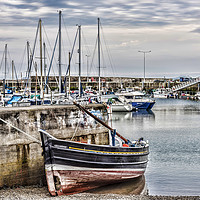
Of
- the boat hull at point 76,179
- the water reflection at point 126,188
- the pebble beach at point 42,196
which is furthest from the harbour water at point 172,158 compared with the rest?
the boat hull at point 76,179

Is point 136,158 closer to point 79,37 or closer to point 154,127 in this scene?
point 154,127

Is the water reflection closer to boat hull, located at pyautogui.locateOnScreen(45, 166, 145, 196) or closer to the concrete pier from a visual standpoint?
boat hull, located at pyautogui.locateOnScreen(45, 166, 145, 196)

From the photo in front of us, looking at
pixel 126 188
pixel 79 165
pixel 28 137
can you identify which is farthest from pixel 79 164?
pixel 126 188

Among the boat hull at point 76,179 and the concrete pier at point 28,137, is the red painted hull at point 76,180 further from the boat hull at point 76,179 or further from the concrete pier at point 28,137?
the concrete pier at point 28,137

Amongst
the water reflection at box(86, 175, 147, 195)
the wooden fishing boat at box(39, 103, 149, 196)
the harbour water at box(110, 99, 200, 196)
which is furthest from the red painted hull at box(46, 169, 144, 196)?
the harbour water at box(110, 99, 200, 196)

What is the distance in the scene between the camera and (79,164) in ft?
47.2

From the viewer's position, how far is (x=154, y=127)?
134ft

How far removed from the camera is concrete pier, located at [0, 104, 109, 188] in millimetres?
14328

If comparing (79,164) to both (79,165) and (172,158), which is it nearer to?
(79,165)

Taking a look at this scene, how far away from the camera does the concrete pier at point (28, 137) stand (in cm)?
1433

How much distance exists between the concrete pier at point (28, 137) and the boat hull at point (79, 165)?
108 centimetres

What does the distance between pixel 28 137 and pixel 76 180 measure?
2.59 metres

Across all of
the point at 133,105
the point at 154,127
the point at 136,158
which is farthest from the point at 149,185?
the point at 133,105

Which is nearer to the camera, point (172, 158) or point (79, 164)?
point (79, 164)
